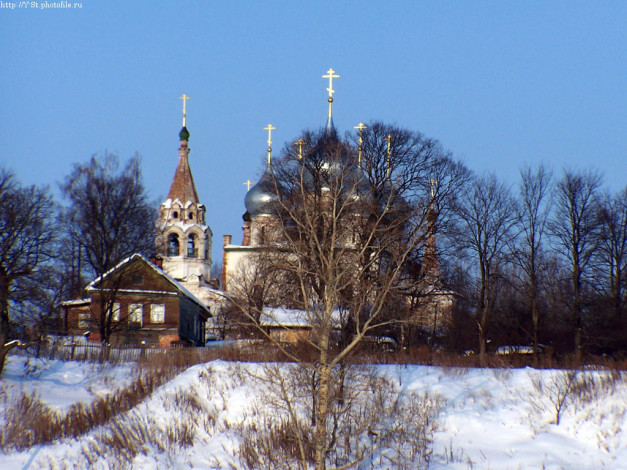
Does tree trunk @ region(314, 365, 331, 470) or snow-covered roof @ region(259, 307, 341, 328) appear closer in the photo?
tree trunk @ region(314, 365, 331, 470)

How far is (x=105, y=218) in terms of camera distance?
1497 inches

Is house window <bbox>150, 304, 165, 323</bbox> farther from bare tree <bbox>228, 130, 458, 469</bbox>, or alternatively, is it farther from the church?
bare tree <bbox>228, 130, 458, 469</bbox>

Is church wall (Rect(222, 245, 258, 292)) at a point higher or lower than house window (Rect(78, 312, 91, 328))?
higher

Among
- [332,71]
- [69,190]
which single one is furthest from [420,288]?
[332,71]

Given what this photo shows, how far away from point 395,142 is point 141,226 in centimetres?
1025

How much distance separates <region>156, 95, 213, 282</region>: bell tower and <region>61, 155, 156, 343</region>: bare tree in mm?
28213

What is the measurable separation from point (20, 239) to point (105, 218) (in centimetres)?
308

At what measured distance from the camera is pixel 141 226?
39375mm

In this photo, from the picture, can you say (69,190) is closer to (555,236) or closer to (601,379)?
(555,236)

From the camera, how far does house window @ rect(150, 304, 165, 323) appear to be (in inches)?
1690

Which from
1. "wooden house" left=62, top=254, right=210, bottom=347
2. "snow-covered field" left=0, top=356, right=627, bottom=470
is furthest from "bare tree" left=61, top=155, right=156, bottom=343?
"snow-covered field" left=0, top=356, right=627, bottom=470

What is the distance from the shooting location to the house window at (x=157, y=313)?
42916 millimetres

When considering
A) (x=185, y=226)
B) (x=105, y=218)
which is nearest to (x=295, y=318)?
(x=105, y=218)

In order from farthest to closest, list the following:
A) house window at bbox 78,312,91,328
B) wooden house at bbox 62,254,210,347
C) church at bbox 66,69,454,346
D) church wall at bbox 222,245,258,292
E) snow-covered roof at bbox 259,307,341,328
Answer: church wall at bbox 222,245,258,292 < house window at bbox 78,312,91,328 < wooden house at bbox 62,254,210,347 < church at bbox 66,69,454,346 < snow-covered roof at bbox 259,307,341,328
